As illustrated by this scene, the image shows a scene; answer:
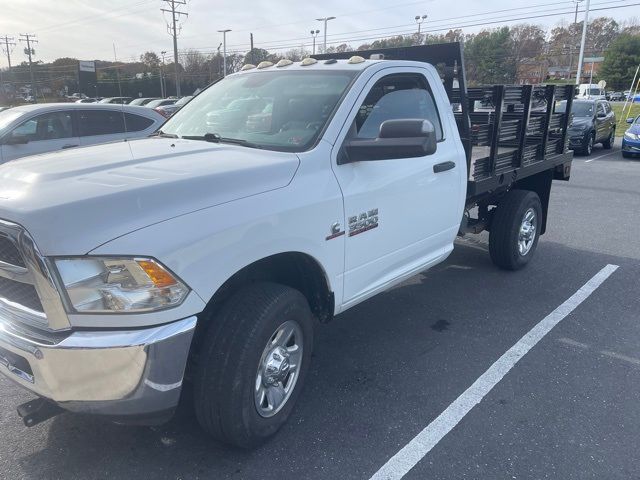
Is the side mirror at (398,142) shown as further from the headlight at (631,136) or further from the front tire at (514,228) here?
the headlight at (631,136)

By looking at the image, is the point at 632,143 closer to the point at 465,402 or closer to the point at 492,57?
the point at 465,402

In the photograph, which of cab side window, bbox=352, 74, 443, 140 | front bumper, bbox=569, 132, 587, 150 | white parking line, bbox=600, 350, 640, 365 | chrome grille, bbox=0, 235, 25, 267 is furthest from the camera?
front bumper, bbox=569, 132, 587, 150

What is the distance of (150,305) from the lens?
2.13m

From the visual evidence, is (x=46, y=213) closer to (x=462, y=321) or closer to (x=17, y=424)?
(x=17, y=424)

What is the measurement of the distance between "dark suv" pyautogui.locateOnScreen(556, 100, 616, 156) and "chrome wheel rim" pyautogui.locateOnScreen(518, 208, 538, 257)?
11.6 meters

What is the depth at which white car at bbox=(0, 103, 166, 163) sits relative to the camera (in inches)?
288

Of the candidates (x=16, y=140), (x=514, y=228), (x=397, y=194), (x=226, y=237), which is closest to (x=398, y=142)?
(x=397, y=194)

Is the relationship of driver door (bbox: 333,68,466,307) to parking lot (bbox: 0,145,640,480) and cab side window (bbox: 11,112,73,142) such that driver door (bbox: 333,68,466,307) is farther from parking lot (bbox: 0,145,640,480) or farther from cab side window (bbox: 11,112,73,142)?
cab side window (bbox: 11,112,73,142)

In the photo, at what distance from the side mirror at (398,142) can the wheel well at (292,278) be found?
0.63 metres

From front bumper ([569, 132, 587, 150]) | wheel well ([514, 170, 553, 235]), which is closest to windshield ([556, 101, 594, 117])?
front bumper ([569, 132, 587, 150])

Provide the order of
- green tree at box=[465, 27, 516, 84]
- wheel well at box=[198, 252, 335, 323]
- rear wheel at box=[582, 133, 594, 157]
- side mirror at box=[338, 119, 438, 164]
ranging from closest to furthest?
wheel well at box=[198, 252, 335, 323] → side mirror at box=[338, 119, 438, 164] → rear wheel at box=[582, 133, 594, 157] → green tree at box=[465, 27, 516, 84]

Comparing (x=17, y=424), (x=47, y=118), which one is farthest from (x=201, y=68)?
(x=17, y=424)

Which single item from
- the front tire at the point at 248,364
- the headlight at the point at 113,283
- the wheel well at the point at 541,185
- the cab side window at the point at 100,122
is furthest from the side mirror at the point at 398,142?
the cab side window at the point at 100,122

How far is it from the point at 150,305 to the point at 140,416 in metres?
0.52
